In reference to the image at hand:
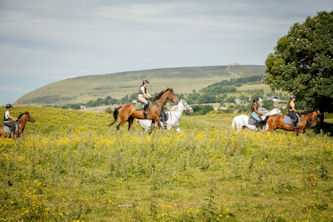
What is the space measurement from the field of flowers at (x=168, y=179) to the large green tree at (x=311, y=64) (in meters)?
14.6

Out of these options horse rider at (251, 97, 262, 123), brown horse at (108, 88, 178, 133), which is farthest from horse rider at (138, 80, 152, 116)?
horse rider at (251, 97, 262, 123)

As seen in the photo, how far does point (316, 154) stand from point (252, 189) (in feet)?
19.0

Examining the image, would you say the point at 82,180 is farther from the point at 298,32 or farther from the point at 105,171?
the point at 298,32

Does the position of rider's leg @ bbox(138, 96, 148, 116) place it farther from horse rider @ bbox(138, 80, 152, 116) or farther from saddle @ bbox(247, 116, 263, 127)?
saddle @ bbox(247, 116, 263, 127)

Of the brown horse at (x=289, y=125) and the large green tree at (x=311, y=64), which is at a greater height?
the large green tree at (x=311, y=64)

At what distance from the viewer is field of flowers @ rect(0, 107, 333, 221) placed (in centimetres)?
903

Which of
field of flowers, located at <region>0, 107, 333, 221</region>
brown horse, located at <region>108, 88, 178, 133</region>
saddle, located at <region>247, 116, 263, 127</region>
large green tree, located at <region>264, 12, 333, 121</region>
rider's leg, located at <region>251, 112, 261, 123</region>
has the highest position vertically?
large green tree, located at <region>264, 12, 333, 121</region>

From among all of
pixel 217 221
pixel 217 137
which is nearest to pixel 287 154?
pixel 217 137

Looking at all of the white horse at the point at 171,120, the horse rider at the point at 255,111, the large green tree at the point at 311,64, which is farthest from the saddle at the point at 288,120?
the large green tree at the point at 311,64

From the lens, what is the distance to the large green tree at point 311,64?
96.8ft

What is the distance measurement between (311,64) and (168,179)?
26714mm

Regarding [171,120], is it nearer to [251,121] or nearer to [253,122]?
[251,121]

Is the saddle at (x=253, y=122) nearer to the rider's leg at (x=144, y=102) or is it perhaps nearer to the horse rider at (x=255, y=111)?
the horse rider at (x=255, y=111)

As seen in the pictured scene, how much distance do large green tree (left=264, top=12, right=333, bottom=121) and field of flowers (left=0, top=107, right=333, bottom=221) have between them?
1462cm
